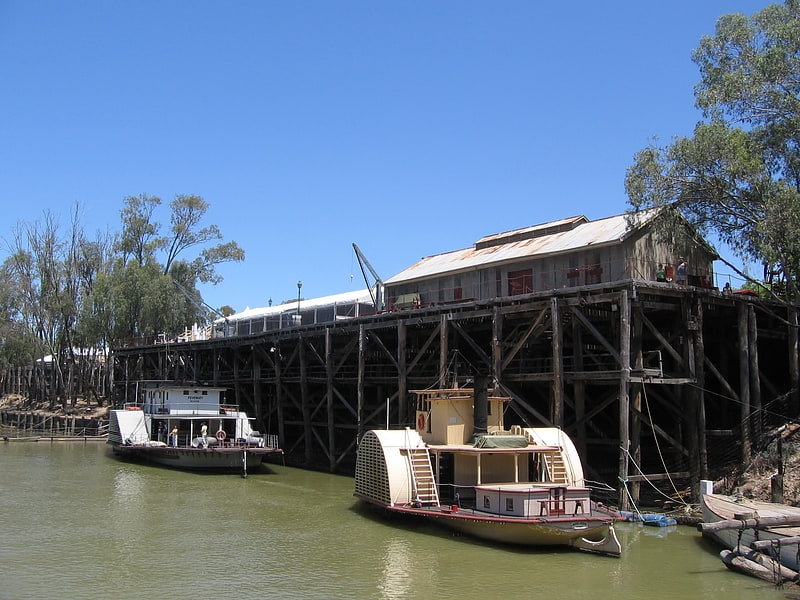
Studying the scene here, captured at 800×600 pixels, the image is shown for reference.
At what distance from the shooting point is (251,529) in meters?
25.9

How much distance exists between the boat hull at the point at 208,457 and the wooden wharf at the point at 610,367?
4.42 metres

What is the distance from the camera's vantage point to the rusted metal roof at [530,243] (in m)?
35.1

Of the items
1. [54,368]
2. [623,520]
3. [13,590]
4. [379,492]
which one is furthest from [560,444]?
[54,368]

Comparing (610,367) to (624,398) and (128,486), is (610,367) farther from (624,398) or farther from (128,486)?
(128,486)

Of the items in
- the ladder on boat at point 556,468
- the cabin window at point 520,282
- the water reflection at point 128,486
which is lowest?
the water reflection at point 128,486

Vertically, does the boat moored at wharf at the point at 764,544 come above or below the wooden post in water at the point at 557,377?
below

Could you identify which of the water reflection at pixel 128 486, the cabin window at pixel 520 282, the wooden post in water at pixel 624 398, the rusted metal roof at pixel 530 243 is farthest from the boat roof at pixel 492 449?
the water reflection at pixel 128 486

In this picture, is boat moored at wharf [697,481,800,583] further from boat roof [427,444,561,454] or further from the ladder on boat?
boat roof [427,444,561,454]

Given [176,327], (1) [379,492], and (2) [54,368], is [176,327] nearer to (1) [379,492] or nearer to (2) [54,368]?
(2) [54,368]

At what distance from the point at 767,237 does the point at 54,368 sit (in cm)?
7547

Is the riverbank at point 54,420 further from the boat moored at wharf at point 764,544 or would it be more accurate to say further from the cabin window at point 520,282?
the boat moored at wharf at point 764,544

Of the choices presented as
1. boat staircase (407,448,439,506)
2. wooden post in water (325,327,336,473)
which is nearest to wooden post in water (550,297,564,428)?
boat staircase (407,448,439,506)

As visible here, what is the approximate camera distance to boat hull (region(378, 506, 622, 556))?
69.2ft

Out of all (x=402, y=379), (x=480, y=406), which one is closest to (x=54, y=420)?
(x=402, y=379)
